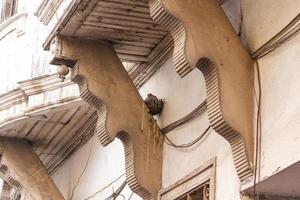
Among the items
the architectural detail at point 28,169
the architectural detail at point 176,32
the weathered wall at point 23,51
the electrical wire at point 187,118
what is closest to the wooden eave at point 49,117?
the architectural detail at point 28,169

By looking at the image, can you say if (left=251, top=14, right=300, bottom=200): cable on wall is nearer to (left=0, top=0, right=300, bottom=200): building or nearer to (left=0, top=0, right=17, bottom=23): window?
(left=0, top=0, right=300, bottom=200): building

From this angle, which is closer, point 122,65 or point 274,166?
point 274,166

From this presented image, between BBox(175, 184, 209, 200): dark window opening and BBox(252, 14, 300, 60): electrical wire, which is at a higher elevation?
BBox(252, 14, 300, 60): electrical wire

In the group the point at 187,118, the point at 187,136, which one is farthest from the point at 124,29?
the point at 187,136

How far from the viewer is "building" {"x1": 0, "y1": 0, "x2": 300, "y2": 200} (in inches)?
226

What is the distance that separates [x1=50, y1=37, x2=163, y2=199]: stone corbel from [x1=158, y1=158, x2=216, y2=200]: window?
1.06 feet

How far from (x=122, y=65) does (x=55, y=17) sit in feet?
2.53

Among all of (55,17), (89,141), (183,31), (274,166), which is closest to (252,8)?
(183,31)

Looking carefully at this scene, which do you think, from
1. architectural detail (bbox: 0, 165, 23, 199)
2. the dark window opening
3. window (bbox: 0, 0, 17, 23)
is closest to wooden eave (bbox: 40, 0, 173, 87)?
the dark window opening

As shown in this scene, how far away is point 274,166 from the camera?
216 inches

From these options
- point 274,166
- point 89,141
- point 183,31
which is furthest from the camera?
point 89,141

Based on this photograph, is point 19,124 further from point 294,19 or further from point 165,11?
point 294,19

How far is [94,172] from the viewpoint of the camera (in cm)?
902

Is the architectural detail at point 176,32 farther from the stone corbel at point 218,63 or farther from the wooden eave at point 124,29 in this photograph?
the wooden eave at point 124,29
